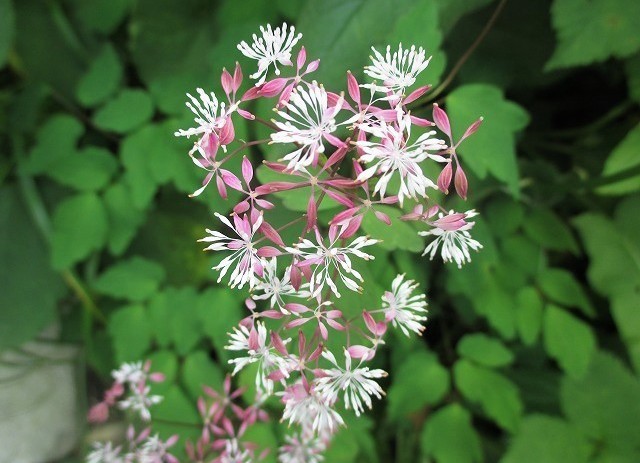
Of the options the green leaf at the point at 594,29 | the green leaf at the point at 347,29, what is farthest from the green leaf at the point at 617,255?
the green leaf at the point at 347,29

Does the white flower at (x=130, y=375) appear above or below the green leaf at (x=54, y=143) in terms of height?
below

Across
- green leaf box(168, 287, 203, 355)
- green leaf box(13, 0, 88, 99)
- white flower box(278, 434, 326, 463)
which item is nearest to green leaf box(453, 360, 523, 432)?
white flower box(278, 434, 326, 463)

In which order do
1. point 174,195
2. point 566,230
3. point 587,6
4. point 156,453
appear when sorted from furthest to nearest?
point 174,195 < point 566,230 < point 587,6 < point 156,453

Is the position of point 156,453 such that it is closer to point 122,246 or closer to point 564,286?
point 122,246

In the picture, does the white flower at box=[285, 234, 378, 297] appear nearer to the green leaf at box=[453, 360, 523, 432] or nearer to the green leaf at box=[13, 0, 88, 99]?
the green leaf at box=[453, 360, 523, 432]

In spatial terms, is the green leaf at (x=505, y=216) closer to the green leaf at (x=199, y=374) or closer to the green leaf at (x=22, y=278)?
the green leaf at (x=199, y=374)

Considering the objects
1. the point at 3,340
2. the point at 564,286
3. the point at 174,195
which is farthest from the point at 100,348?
the point at 564,286

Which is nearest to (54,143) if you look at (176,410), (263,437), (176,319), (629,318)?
(176,319)
